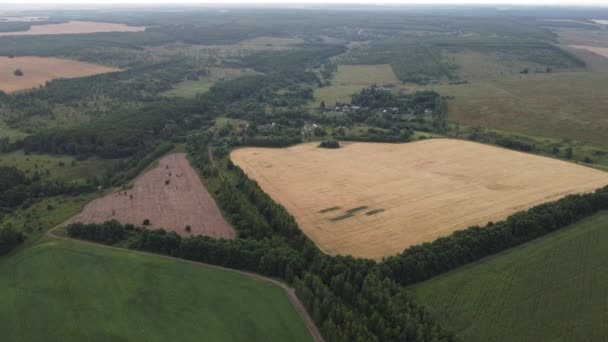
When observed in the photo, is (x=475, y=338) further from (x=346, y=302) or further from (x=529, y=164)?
(x=529, y=164)

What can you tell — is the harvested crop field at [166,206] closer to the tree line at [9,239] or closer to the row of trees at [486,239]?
the tree line at [9,239]

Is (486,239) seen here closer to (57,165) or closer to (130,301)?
(130,301)

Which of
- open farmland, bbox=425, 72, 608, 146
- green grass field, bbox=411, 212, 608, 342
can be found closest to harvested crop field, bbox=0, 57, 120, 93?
open farmland, bbox=425, 72, 608, 146

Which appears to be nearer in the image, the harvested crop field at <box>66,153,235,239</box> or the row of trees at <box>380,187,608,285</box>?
the row of trees at <box>380,187,608,285</box>

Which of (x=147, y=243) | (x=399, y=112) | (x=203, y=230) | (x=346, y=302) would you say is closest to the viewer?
(x=346, y=302)

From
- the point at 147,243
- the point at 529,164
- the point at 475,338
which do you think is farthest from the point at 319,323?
the point at 529,164

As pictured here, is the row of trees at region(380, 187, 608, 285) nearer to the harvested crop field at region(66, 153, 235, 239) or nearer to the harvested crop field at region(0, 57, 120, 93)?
the harvested crop field at region(66, 153, 235, 239)
